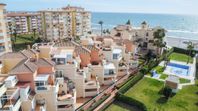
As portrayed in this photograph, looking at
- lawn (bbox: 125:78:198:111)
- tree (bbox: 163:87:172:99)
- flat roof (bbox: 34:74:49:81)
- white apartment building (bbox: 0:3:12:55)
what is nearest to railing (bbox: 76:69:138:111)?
lawn (bbox: 125:78:198:111)

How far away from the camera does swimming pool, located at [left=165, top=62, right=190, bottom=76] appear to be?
1999 inches

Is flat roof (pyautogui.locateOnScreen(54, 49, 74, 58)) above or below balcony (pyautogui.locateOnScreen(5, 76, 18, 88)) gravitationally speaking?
above

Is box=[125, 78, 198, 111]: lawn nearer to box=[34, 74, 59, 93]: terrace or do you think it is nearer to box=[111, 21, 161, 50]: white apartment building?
Answer: box=[34, 74, 59, 93]: terrace

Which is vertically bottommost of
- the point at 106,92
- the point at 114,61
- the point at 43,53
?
the point at 106,92

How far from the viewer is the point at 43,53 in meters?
37.1

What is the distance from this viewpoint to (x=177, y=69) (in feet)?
175

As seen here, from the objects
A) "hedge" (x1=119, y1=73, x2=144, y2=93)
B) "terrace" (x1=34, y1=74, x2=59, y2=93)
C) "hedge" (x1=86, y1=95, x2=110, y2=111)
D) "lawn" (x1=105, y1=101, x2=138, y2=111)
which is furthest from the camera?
"hedge" (x1=119, y1=73, x2=144, y2=93)

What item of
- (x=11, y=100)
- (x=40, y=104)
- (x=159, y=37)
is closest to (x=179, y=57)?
(x=159, y=37)

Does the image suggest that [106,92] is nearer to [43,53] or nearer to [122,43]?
[43,53]

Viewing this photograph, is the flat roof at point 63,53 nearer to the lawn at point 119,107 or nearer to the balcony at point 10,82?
the balcony at point 10,82

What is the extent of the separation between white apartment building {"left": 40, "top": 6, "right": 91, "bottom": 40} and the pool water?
147 ft

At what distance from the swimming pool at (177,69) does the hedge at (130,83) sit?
10.8 m

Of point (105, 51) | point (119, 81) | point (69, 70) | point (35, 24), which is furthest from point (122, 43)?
point (35, 24)

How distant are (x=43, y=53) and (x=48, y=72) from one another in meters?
8.43
